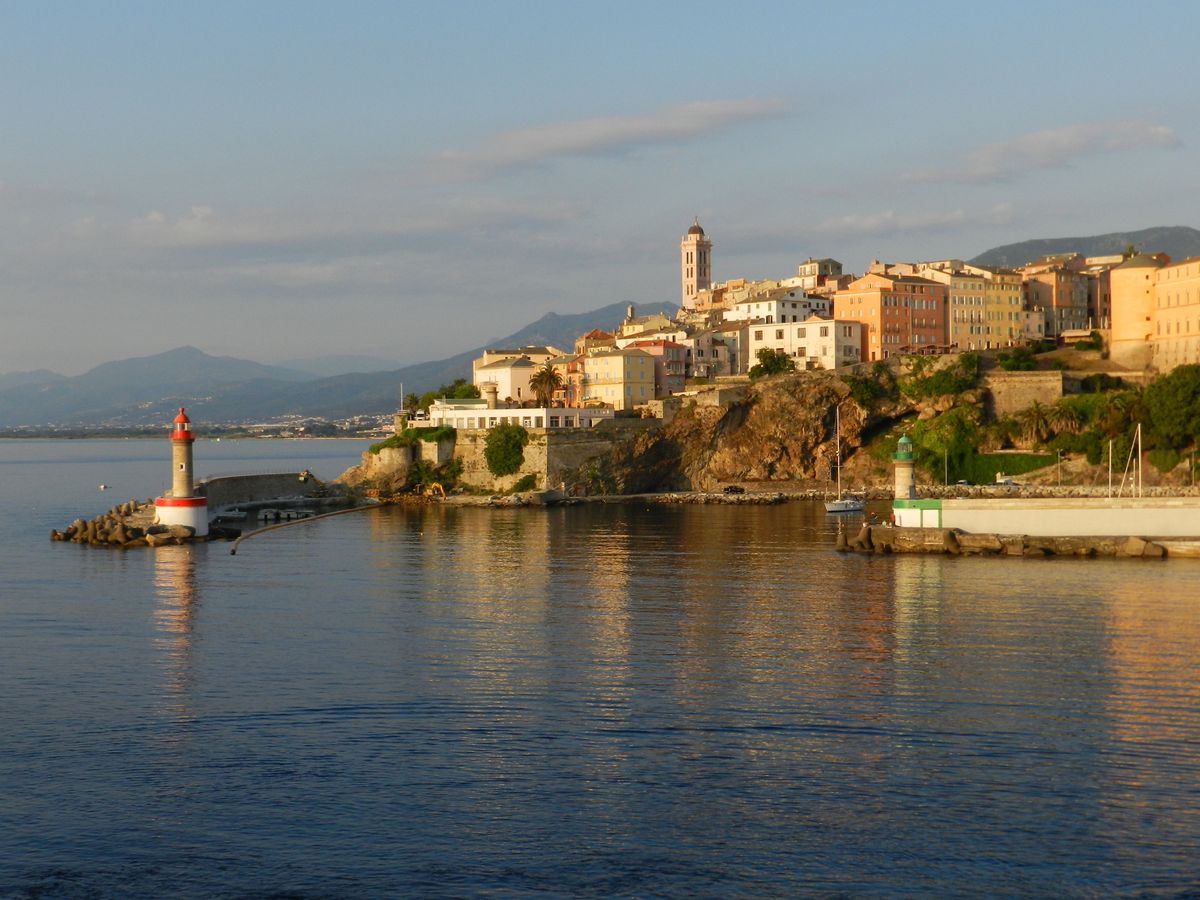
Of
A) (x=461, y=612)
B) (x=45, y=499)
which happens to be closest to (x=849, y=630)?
(x=461, y=612)

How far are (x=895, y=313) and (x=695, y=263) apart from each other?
4656 cm

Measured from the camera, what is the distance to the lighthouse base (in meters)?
59.5

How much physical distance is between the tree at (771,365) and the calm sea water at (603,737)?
170 ft

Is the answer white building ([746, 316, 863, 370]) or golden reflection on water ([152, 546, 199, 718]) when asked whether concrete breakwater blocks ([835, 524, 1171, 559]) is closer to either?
golden reflection on water ([152, 546, 199, 718])

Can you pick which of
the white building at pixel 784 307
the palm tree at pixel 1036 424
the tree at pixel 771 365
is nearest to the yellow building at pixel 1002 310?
the white building at pixel 784 307

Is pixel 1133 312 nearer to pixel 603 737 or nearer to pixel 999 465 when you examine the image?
pixel 999 465

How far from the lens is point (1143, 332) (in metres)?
87.4

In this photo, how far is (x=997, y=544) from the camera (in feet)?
167

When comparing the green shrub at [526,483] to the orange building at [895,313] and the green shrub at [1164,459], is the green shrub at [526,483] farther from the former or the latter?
the green shrub at [1164,459]

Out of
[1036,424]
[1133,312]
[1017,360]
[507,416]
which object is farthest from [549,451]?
[1133,312]

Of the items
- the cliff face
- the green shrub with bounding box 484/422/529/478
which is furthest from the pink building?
the green shrub with bounding box 484/422/529/478

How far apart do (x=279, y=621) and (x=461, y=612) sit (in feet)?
17.2

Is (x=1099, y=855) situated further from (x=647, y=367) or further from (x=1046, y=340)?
(x=1046, y=340)

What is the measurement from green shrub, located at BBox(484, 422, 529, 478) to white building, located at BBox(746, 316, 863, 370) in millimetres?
24924
